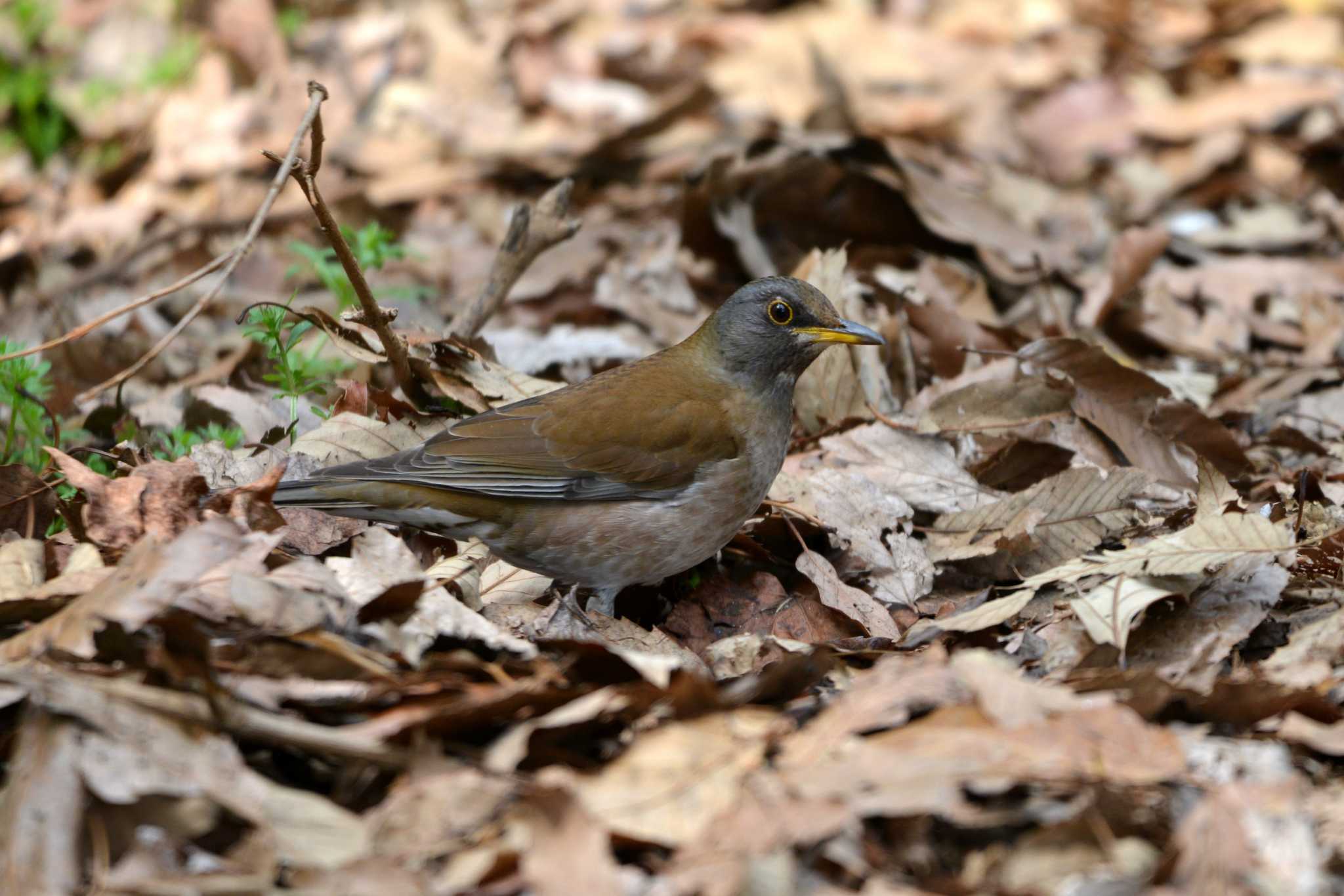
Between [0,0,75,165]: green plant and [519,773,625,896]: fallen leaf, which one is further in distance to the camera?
[0,0,75,165]: green plant

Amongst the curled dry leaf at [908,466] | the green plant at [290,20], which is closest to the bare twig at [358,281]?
the curled dry leaf at [908,466]

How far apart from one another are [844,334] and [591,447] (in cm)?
115

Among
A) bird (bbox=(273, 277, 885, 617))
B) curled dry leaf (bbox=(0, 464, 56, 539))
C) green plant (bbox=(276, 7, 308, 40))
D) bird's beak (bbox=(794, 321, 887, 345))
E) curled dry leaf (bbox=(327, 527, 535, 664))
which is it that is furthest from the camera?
green plant (bbox=(276, 7, 308, 40))

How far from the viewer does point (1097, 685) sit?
3.71 m

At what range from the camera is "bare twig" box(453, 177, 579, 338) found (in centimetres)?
627

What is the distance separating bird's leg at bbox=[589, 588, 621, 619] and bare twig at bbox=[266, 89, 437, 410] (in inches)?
45.6

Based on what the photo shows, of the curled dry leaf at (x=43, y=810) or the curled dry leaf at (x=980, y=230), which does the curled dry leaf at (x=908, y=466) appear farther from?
the curled dry leaf at (x=43, y=810)

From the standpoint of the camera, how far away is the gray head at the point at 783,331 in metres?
5.70

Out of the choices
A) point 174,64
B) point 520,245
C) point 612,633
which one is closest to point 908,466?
point 612,633

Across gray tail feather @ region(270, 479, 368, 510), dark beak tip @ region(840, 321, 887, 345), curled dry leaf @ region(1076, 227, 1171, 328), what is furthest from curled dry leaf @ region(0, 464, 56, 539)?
curled dry leaf @ region(1076, 227, 1171, 328)

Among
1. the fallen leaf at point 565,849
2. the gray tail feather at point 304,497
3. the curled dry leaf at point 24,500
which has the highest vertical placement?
Answer: the curled dry leaf at point 24,500

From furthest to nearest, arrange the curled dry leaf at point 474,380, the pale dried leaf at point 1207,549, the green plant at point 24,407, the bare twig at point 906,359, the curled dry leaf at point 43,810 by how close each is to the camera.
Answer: the bare twig at point 906,359 → the curled dry leaf at point 474,380 → the green plant at point 24,407 → the pale dried leaf at point 1207,549 → the curled dry leaf at point 43,810

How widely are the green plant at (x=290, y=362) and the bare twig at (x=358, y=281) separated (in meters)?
→ 0.28

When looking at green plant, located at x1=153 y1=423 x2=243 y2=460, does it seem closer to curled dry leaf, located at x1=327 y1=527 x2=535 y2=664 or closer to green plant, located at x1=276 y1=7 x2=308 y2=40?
curled dry leaf, located at x1=327 y1=527 x2=535 y2=664
